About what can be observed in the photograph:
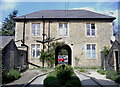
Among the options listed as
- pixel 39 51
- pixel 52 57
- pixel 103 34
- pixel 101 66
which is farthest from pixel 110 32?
pixel 39 51

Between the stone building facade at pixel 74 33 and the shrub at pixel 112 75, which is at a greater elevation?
the stone building facade at pixel 74 33

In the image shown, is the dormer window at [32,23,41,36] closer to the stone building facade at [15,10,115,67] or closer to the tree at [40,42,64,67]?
the stone building facade at [15,10,115,67]

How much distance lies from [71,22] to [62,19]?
1.26 meters

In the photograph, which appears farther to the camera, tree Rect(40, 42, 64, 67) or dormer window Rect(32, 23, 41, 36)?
dormer window Rect(32, 23, 41, 36)

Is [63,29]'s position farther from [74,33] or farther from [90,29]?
[90,29]

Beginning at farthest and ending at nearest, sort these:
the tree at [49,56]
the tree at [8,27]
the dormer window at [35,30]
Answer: the tree at [8,27], the dormer window at [35,30], the tree at [49,56]

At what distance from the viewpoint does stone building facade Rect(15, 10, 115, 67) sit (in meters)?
17.5

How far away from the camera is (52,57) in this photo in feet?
55.7

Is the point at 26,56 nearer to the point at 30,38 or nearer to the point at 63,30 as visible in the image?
the point at 30,38

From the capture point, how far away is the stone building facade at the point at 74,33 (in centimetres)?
1747

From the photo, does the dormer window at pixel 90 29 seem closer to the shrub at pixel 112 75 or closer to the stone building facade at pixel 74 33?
the stone building facade at pixel 74 33

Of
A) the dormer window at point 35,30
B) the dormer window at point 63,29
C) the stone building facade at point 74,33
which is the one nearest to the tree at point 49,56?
the stone building facade at point 74,33

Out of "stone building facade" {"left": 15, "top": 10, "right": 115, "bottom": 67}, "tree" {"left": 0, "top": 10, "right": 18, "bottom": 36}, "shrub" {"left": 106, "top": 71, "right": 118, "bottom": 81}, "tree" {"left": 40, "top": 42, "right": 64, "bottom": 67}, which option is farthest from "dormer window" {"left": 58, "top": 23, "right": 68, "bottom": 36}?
"tree" {"left": 0, "top": 10, "right": 18, "bottom": 36}

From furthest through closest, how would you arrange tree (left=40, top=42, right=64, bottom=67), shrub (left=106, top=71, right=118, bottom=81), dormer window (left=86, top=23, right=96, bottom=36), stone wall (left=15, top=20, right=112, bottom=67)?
dormer window (left=86, top=23, right=96, bottom=36)
stone wall (left=15, top=20, right=112, bottom=67)
tree (left=40, top=42, right=64, bottom=67)
shrub (left=106, top=71, right=118, bottom=81)
